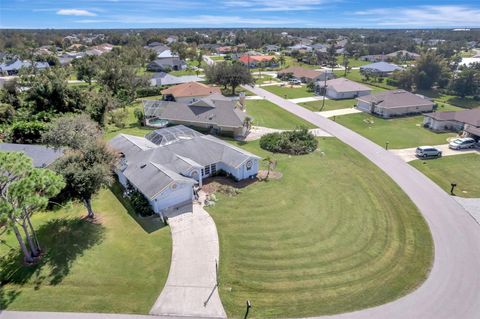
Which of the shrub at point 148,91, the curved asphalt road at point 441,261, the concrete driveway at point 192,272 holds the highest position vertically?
the shrub at point 148,91

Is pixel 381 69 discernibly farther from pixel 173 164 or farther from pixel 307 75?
pixel 173 164

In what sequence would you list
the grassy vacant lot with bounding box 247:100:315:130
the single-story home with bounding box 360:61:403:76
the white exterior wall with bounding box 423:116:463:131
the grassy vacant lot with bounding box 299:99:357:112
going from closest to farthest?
1. the white exterior wall with bounding box 423:116:463:131
2. the grassy vacant lot with bounding box 247:100:315:130
3. the grassy vacant lot with bounding box 299:99:357:112
4. the single-story home with bounding box 360:61:403:76

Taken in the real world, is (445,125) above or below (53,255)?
above

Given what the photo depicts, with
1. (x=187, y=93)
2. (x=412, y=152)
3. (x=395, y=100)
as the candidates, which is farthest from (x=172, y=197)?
(x=395, y=100)

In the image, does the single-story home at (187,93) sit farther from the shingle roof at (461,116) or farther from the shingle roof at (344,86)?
the shingle roof at (461,116)

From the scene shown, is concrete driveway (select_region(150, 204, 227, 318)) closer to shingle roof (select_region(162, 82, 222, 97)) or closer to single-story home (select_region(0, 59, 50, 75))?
shingle roof (select_region(162, 82, 222, 97))

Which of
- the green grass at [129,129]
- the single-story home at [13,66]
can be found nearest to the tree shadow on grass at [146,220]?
the green grass at [129,129]

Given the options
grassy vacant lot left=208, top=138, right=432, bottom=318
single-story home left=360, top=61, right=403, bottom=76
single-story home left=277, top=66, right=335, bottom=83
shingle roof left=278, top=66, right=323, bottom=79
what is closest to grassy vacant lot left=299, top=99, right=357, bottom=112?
single-story home left=277, top=66, right=335, bottom=83
